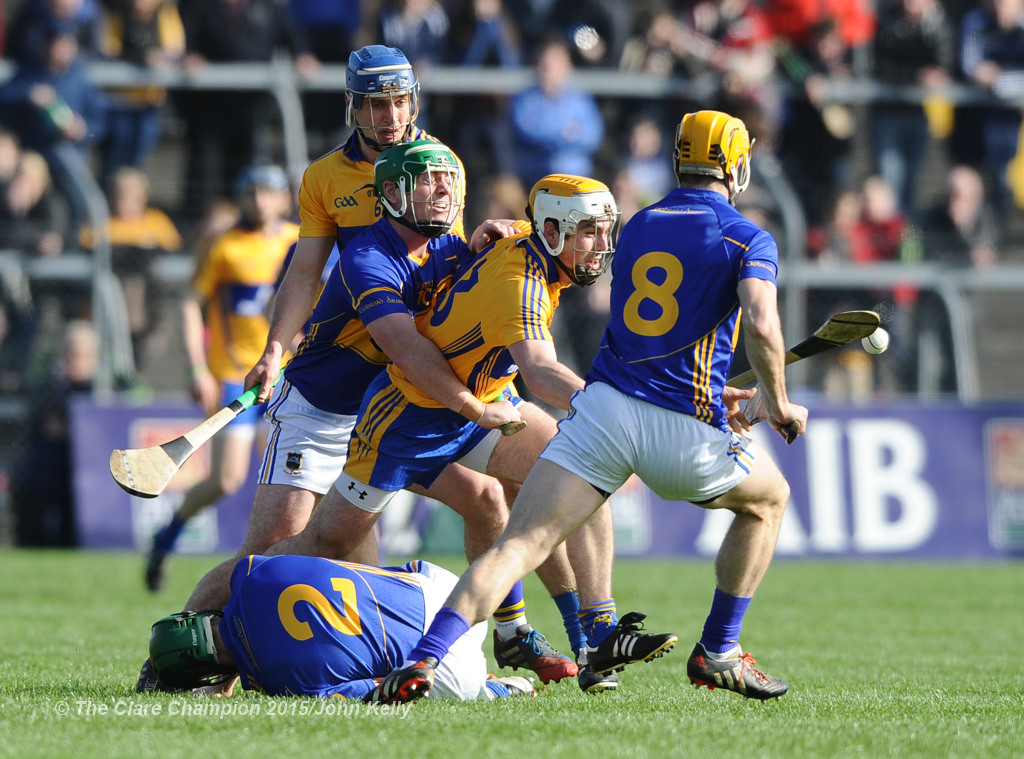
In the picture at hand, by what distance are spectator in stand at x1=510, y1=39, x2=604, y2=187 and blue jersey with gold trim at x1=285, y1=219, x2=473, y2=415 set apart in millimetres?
6539

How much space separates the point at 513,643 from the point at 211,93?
7.85m

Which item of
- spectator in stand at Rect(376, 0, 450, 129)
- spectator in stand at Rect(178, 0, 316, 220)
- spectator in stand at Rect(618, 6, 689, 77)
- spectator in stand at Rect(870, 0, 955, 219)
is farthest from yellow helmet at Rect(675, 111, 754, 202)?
spectator in stand at Rect(870, 0, 955, 219)

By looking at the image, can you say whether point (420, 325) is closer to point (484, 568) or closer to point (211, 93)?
point (484, 568)

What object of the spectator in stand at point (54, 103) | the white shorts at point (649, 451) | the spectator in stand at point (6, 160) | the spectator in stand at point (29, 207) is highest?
the spectator in stand at point (54, 103)

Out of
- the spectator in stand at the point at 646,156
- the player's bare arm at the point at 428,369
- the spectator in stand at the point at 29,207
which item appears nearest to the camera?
the player's bare arm at the point at 428,369

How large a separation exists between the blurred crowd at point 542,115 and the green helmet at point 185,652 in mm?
6599

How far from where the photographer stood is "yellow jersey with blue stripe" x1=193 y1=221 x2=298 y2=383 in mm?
9492

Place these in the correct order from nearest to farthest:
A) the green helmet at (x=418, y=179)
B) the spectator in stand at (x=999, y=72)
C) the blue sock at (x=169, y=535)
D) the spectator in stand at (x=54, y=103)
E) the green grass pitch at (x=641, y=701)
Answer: the green grass pitch at (x=641, y=701), the green helmet at (x=418, y=179), the blue sock at (x=169, y=535), the spectator in stand at (x=54, y=103), the spectator in stand at (x=999, y=72)

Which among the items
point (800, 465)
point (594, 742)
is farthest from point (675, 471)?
point (800, 465)

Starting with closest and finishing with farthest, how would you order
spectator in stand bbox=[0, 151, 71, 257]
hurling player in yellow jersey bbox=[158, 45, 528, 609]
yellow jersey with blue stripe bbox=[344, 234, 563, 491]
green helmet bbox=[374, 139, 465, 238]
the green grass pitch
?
the green grass pitch < yellow jersey with blue stripe bbox=[344, 234, 563, 491] < green helmet bbox=[374, 139, 465, 238] < hurling player in yellow jersey bbox=[158, 45, 528, 609] < spectator in stand bbox=[0, 151, 71, 257]

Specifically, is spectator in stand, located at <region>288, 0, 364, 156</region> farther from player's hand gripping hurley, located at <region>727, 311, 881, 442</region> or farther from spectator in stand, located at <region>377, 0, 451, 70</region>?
player's hand gripping hurley, located at <region>727, 311, 881, 442</region>

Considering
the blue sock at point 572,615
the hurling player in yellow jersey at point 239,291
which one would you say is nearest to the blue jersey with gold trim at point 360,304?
the blue sock at point 572,615

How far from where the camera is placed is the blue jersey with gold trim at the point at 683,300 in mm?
4695

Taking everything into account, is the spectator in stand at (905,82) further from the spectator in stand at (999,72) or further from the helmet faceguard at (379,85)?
the helmet faceguard at (379,85)
